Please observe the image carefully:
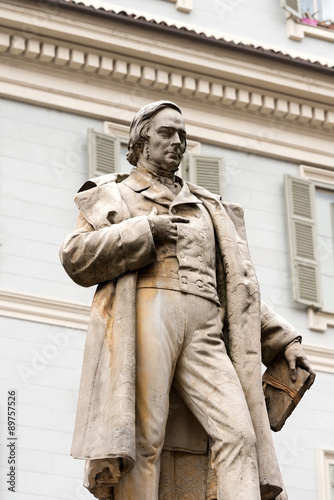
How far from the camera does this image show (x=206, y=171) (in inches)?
1109

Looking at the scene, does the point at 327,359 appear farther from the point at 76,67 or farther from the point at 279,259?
the point at 76,67

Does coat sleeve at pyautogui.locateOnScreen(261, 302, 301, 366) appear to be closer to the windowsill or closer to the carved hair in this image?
the carved hair

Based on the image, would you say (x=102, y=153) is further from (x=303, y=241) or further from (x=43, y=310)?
(x=303, y=241)

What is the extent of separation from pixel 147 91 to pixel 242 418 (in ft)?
57.7

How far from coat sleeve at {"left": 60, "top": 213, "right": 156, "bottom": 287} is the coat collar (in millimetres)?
423

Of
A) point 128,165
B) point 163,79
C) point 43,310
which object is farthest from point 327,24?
point 43,310

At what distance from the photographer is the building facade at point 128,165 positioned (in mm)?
24969

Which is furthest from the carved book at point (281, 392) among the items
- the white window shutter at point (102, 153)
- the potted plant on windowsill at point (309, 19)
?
the potted plant on windowsill at point (309, 19)

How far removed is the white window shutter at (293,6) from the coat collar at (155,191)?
19.1 meters

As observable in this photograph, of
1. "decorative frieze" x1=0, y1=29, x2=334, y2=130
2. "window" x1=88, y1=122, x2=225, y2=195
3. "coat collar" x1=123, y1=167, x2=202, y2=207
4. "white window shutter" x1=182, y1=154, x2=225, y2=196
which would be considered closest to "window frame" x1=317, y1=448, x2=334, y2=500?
"window" x1=88, y1=122, x2=225, y2=195

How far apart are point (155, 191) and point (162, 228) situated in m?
0.44

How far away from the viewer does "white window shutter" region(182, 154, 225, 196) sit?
28047 mm

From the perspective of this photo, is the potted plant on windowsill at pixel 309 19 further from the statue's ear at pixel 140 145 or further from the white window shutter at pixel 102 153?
the statue's ear at pixel 140 145

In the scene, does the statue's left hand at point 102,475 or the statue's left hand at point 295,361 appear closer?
the statue's left hand at point 102,475
